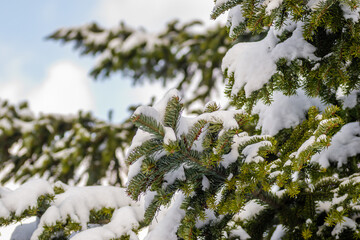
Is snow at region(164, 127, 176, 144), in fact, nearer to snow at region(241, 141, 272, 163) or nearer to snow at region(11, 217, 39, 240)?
snow at region(241, 141, 272, 163)

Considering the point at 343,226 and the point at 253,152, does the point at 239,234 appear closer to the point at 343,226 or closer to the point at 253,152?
the point at 343,226

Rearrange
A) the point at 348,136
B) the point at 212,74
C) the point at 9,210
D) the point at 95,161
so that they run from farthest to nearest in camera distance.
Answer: the point at 212,74 < the point at 95,161 < the point at 348,136 < the point at 9,210

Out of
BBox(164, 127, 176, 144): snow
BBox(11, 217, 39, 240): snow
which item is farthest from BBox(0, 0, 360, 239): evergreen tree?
BBox(11, 217, 39, 240): snow

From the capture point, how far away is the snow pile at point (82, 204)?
1729 mm

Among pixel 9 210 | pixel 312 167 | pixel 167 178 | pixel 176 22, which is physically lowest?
pixel 176 22

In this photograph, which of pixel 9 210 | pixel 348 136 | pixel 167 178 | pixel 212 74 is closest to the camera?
pixel 167 178

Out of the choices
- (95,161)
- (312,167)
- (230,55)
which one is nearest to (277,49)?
(230,55)

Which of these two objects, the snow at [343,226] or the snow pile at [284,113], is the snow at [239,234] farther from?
the snow pile at [284,113]

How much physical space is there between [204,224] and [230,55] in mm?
908

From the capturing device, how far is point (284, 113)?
1952 mm

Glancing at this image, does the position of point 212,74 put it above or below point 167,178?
A: below

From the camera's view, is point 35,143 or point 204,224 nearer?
point 204,224

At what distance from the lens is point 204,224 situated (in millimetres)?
1351

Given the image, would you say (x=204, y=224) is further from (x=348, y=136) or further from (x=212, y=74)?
(x=212, y=74)
